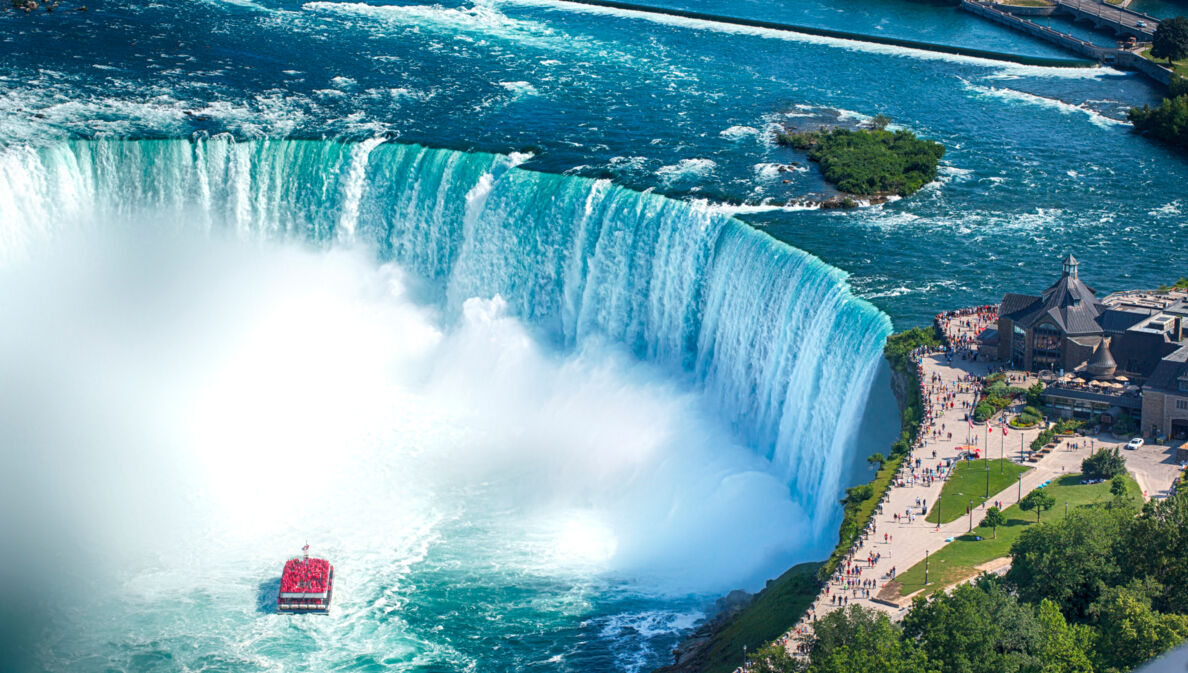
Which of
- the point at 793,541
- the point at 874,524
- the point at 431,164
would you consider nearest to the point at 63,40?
the point at 431,164

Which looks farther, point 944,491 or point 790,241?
point 790,241

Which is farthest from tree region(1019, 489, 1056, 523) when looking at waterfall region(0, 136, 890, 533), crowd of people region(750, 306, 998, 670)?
waterfall region(0, 136, 890, 533)

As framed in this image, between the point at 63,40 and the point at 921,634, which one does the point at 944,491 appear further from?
the point at 63,40

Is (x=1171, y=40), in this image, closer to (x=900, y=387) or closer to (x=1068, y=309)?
(x=1068, y=309)

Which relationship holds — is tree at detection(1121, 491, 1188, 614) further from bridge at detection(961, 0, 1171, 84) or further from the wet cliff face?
bridge at detection(961, 0, 1171, 84)

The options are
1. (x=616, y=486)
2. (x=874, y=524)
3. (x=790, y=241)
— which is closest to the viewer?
(x=874, y=524)
